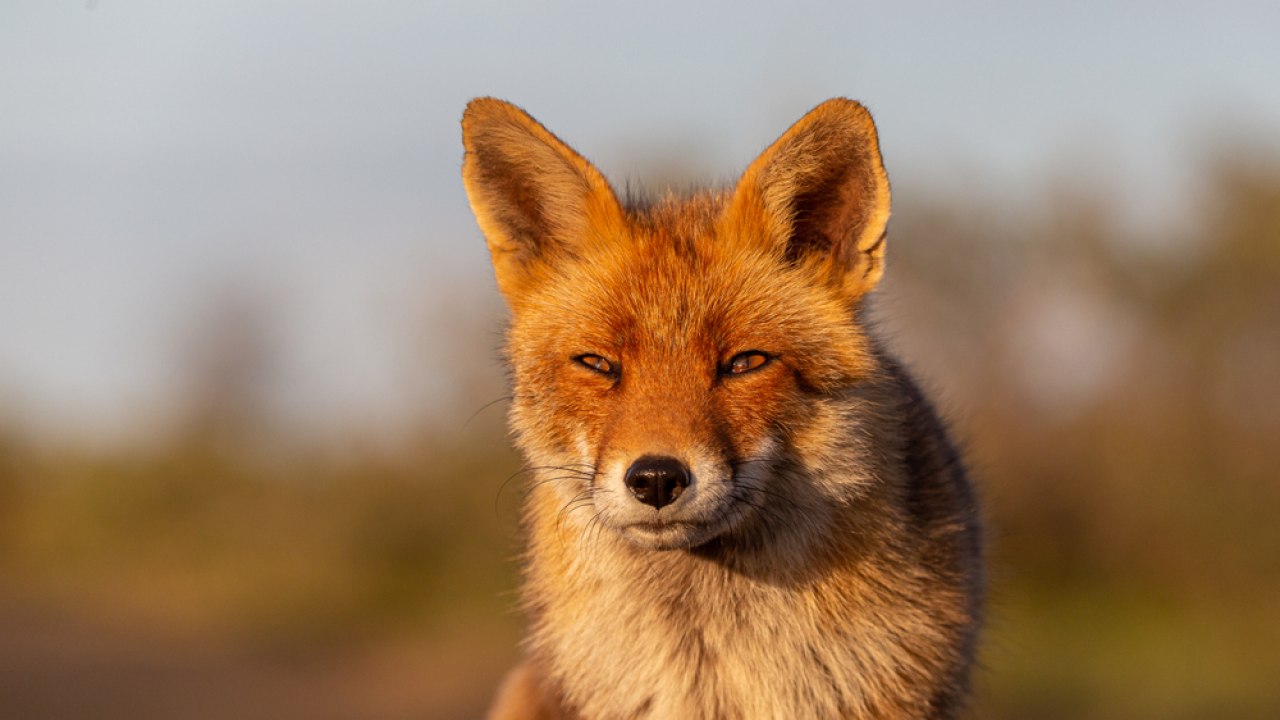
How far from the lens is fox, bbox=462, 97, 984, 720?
4.04 metres

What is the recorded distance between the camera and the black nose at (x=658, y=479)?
3.59m

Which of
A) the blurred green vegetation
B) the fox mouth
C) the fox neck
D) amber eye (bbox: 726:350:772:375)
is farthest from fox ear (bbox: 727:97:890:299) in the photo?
the blurred green vegetation

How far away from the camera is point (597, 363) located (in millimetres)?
4164

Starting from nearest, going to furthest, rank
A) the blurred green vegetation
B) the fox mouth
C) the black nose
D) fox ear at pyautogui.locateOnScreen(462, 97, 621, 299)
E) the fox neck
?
1. the black nose
2. the fox mouth
3. the fox neck
4. fox ear at pyautogui.locateOnScreen(462, 97, 621, 299)
5. the blurred green vegetation

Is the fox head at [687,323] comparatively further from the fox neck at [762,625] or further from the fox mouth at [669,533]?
the fox neck at [762,625]

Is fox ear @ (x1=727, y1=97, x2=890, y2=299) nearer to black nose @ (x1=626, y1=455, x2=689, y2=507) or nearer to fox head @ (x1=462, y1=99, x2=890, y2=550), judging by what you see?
fox head @ (x1=462, y1=99, x2=890, y2=550)

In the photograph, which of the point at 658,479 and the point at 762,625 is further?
the point at 762,625

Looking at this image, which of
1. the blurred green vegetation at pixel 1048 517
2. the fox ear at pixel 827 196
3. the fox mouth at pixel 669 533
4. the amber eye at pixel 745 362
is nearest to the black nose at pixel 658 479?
the fox mouth at pixel 669 533

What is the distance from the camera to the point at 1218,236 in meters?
16.1

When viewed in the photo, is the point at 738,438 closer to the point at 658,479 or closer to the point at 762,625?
the point at 658,479

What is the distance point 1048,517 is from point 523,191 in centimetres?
1270

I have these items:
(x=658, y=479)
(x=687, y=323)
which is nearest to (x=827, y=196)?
(x=687, y=323)

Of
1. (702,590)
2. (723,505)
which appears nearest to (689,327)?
(723,505)

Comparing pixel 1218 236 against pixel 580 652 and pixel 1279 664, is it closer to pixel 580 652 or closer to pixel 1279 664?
pixel 1279 664
